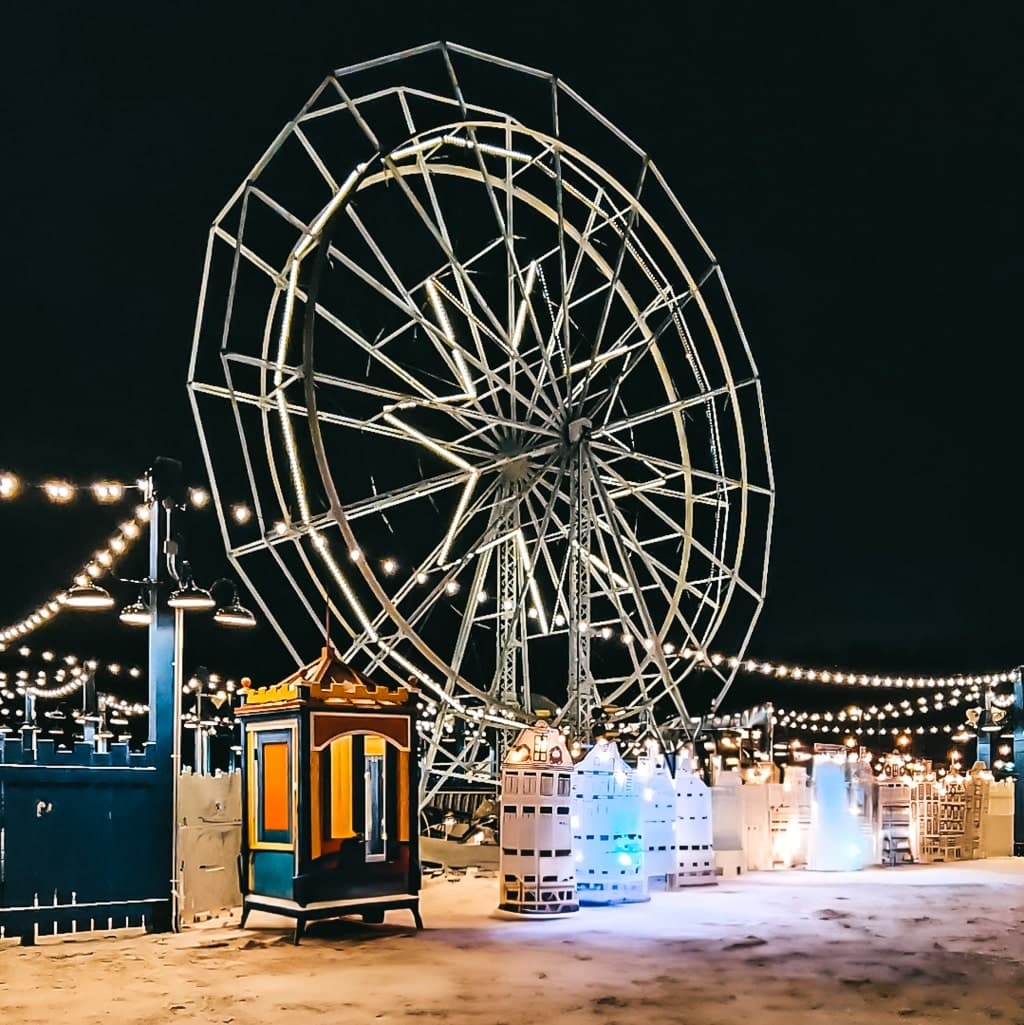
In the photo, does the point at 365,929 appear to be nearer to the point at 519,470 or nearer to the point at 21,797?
the point at 21,797

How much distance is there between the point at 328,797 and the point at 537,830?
7.93 ft

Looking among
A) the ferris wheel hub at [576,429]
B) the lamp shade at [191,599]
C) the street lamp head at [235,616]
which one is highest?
the ferris wheel hub at [576,429]

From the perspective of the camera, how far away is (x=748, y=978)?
29.0 feet

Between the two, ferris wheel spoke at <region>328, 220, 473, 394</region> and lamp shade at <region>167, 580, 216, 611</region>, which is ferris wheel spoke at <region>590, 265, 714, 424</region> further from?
lamp shade at <region>167, 580, 216, 611</region>

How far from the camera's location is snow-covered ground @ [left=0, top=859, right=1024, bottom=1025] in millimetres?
7789

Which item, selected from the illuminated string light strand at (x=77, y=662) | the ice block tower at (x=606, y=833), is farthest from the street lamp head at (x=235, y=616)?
the illuminated string light strand at (x=77, y=662)

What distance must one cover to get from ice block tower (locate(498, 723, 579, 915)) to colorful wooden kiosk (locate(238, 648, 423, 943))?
1.18 meters

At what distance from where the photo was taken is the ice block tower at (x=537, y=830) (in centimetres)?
1263

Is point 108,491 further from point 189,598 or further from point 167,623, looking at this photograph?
point 189,598

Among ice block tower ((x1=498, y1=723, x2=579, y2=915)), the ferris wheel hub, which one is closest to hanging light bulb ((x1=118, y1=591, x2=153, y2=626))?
ice block tower ((x1=498, y1=723, x2=579, y2=915))

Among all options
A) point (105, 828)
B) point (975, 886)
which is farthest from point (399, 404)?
point (975, 886)

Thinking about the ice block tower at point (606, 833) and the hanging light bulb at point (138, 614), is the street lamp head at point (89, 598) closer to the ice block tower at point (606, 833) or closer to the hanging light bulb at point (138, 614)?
the hanging light bulb at point (138, 614)

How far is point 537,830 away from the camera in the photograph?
1280 centimetres

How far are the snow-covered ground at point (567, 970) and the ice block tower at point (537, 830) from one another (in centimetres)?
36
